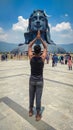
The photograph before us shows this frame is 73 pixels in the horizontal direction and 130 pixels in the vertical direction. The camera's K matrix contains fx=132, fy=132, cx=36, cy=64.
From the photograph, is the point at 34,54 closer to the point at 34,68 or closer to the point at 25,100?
the point at 34,68

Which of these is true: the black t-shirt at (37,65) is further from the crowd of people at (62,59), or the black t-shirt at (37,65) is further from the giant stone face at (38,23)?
the giant stone face at (38,23)

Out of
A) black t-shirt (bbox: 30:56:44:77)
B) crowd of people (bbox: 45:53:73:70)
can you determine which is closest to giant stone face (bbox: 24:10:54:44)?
crowd of people (bbox: 45:53:73:70)

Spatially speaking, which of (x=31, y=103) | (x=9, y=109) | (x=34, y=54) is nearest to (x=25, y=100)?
(x=9, y=109)

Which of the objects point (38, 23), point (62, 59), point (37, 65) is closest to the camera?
point (37, 65)

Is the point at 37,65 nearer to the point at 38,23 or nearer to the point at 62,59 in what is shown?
the point at 62,59

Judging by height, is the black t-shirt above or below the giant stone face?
below

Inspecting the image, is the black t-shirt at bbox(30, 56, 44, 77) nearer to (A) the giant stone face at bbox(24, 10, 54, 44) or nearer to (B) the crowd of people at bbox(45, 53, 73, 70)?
(B) the crowd of people at bbox(45, 53, 73, 70)

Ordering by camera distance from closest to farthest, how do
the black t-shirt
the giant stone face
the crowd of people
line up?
the black t-shirt
the crowd of people
the giant stone face

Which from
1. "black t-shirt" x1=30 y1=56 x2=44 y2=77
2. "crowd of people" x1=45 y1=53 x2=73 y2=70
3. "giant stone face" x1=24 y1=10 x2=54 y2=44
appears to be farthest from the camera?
"giant stone face" x1=24 y1=10 x2=54 y2=44

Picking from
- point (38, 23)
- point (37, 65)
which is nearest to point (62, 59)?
point (37, 65)

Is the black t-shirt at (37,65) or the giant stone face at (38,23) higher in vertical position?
the giant stone face at (38,23)

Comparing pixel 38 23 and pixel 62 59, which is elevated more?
pixel 38 23

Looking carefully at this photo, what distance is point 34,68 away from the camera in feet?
10.8

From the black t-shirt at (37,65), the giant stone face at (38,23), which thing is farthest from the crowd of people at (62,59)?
the giant stone face at (38,23)
